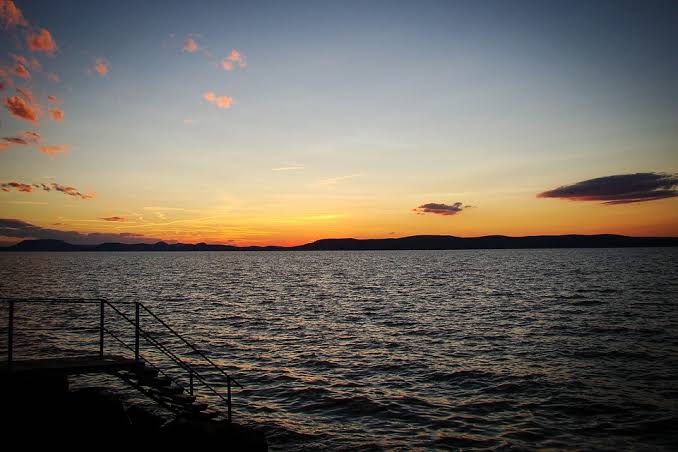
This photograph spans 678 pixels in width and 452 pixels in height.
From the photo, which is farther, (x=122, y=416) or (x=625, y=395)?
(x=625, y=395)

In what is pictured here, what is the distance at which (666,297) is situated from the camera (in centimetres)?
4931

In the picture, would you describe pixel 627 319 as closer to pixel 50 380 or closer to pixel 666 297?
pixel 666 297

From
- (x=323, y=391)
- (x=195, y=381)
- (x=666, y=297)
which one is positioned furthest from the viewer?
(x=666, y=297)

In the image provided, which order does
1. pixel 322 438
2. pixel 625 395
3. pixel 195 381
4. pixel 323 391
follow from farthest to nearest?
1. pixel 195 381
2. pixel 323 391
3. pixel 625 395
4. pixel 322 438

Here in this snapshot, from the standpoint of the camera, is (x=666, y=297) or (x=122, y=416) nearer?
(x=122, y=416)

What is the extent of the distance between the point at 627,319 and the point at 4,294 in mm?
73211

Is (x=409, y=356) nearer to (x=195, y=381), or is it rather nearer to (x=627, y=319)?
(x=195, y=381)

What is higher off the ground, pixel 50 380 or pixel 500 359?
pixel 50 380

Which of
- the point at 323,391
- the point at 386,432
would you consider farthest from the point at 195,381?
the point at 386,432

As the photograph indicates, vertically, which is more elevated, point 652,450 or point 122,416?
point 122,416

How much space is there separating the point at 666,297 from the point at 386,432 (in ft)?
162

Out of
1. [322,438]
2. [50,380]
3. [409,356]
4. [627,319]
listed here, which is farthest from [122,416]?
[627,319]

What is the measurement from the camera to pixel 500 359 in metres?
24.3

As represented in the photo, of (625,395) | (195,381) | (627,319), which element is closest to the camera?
(625,395)
